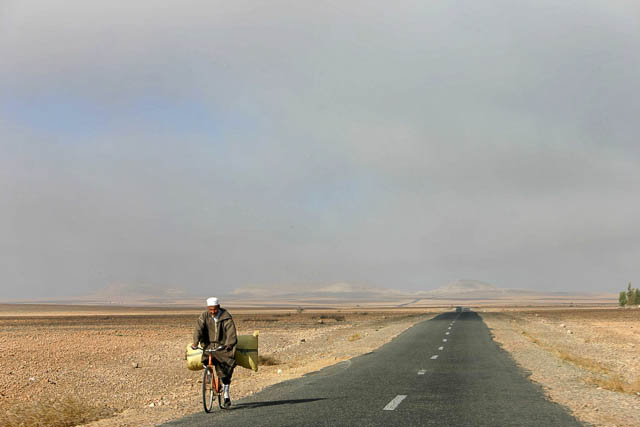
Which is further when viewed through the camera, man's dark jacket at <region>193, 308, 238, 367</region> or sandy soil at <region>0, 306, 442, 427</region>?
sandy soil at <region>0, 306, 442, 427</region>

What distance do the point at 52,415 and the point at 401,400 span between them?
849cm

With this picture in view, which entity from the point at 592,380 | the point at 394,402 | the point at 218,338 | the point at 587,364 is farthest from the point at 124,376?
the point at 587,364

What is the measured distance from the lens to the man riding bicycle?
13.6 metres

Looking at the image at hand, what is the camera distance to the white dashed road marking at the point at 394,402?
43.8 ft

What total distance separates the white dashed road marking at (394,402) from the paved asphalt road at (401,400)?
21mm

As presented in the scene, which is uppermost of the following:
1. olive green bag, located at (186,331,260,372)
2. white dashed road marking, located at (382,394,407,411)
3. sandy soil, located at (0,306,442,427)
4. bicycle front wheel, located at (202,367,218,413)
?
olive green bag, located at (186,331,260,372)

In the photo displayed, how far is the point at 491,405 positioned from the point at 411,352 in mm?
16265

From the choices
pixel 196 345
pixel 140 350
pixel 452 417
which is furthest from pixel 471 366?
pixel 140 350

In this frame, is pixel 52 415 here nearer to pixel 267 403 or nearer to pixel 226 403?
pixel 226 403

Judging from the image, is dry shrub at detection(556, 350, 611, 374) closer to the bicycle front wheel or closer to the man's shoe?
the man's shoe

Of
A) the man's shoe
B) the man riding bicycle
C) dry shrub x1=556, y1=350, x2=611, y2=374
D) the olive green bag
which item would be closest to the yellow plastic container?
the olive green bag

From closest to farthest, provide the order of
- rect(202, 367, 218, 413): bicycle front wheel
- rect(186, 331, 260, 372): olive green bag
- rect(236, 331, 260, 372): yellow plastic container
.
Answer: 1. rect(202, 367, 218, 413): bicycle front wheel
2. rect(186, 331, 260, 372): olive green bag
3. rect(236, 331, 260, 372): yellow plastic container

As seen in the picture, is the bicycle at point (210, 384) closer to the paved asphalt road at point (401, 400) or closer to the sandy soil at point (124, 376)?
the paved asphalt road at point (401, 400)

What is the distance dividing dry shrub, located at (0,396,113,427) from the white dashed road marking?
23.9 ft
